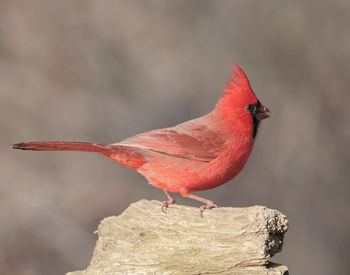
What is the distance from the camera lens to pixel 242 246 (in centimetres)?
239

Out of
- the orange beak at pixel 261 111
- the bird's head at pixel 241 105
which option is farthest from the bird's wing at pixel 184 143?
the orange beak at pixel 261 111

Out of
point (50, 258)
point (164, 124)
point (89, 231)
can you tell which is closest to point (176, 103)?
point (164, 124)

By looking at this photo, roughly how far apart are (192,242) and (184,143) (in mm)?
468

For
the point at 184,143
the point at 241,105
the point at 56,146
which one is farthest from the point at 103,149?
the point at 241,105

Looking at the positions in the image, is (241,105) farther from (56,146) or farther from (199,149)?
(56,146)

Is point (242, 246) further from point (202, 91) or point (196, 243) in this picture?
point (202, 91)

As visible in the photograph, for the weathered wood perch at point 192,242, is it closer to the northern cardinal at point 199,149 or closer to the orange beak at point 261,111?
the northern cardinal at point 199,149

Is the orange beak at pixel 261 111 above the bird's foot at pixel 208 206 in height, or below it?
above

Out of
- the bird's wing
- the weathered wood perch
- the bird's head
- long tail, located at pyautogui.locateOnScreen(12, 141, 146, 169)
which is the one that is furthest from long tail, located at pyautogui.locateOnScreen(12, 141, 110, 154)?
the bird's head

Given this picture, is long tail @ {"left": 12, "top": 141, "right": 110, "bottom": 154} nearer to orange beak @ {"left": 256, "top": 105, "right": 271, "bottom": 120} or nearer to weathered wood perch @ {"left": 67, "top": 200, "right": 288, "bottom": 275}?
weathered wood perch @ {"left": 67, "top": 200, "right": 288, "bottom": 275}

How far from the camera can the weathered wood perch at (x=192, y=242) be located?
237cm

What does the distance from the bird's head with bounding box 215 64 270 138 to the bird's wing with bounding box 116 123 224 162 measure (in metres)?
0.13

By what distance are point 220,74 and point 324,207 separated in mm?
1351

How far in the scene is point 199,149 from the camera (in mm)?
2602
